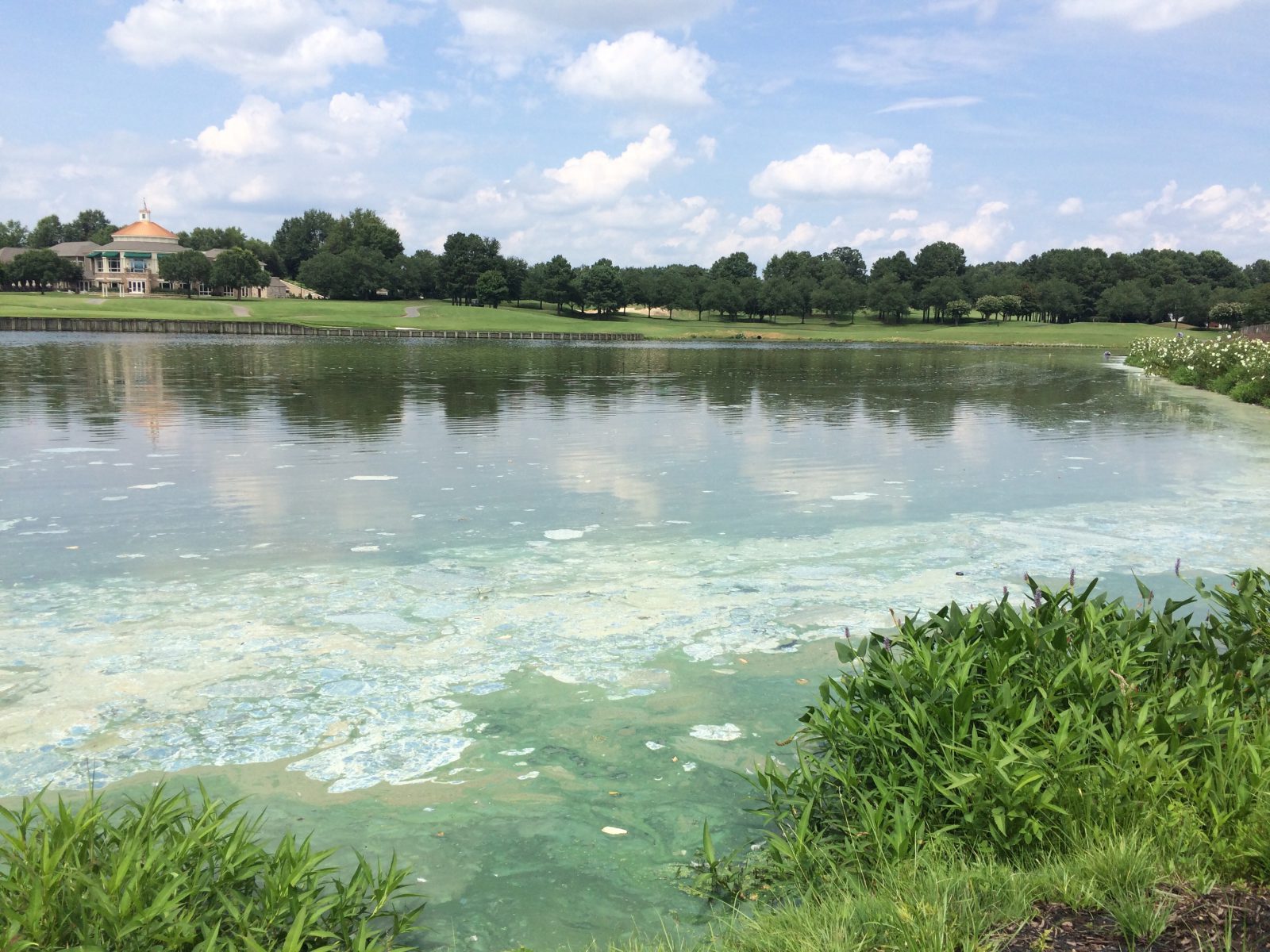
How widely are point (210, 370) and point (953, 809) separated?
37206mm

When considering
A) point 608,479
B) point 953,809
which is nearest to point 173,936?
point 953,809

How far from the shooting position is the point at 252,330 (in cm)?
9362

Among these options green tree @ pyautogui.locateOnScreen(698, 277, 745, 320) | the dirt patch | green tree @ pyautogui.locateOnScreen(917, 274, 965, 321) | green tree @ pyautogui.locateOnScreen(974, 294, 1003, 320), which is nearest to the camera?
the dirt patch

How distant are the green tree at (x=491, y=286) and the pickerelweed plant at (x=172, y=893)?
148m

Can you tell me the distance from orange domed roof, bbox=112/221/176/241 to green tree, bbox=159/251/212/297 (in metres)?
21.0

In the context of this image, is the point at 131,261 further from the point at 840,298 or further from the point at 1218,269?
the point at 1218,269

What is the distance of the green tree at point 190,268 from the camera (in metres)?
152

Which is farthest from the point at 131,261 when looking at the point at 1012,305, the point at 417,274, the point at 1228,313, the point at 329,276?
the point at 1228,313

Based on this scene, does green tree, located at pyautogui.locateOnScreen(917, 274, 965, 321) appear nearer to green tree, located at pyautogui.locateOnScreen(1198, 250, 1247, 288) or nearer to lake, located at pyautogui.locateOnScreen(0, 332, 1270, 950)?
green tree, located at pyautogui.locateOnScreen(1198, 250, 1247, 288)

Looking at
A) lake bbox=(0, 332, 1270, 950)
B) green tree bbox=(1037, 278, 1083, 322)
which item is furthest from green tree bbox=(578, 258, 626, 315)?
lake bbox=(0, 332, 1270, 950)

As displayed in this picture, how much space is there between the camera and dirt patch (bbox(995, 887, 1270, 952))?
3.19 meters

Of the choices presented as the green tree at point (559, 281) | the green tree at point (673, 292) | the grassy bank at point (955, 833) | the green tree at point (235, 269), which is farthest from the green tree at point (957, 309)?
the grassy bank at point (955, 833)

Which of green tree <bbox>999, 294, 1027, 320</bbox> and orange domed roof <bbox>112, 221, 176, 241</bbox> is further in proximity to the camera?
orange domed roof <bbox>112, 221, 176, 241</bbox>

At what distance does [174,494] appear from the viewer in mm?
12047
